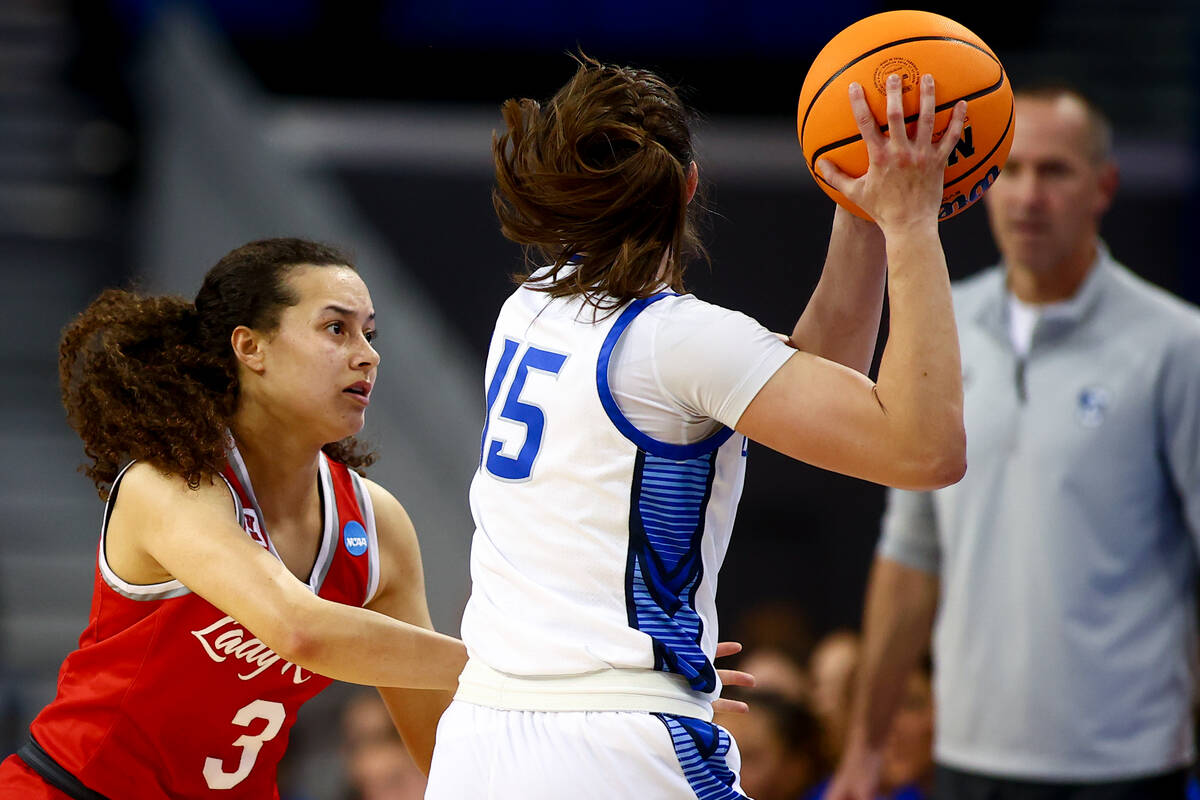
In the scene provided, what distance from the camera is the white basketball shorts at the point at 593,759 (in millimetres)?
2363

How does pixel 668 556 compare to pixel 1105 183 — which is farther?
pixel 1105 183

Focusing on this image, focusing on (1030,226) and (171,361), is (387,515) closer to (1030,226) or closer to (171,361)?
(171,361)

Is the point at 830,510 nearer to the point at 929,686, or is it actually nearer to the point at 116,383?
the point at 929,686

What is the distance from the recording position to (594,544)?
2428 millimetres

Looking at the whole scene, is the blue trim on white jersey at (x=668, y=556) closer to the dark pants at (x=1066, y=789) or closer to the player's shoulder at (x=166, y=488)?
the player's shoulder at (x=166, y=488)

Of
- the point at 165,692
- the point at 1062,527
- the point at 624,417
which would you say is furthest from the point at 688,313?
the point at 1062,527

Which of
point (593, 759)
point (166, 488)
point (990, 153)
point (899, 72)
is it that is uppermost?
point (899, 72)

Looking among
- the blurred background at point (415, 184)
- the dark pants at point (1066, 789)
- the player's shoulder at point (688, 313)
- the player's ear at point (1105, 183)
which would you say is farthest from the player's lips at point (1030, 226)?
the blurred background at point (415, 184)

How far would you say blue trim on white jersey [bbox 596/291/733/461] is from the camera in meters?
2.41

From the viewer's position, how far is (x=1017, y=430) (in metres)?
4.42

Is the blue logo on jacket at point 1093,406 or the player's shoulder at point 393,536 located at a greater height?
the blue logo on jacket at point 1093,406

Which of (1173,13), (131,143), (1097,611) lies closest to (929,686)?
(1097,611)

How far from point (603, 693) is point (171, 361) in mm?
1203

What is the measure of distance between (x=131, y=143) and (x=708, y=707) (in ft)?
24.9
